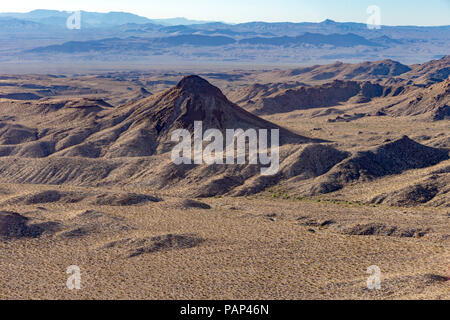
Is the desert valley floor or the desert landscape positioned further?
the desert valley floor

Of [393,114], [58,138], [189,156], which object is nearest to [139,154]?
[189,156]

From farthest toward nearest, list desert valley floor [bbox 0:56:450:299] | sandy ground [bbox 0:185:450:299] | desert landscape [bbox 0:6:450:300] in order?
1. desert valley floor [bbox 0:56:450:299]
2. desert landscape [bbox 0:6:450:300]
3. sandy ground [bbox 0:185:450:299]

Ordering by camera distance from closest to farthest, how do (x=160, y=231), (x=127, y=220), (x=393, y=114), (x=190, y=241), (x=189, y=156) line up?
(x=190, y=241) < (x=160, y=231) < (x=127, y=220) < (x=189, y=156) < (x=393, y=114)

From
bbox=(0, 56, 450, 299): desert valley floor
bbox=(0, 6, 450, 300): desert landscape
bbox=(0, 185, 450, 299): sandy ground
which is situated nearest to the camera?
bbox=(0, 185, 450, 299): sandy ground

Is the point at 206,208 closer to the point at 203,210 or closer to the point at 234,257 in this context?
the point at 203,210

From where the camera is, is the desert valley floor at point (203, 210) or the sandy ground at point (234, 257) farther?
the desert valley floor at point (203, 210)

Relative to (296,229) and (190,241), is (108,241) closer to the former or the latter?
(190,241)

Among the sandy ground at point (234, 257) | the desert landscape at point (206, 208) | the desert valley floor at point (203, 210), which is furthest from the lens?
the desert valley floor at point (203, 210)

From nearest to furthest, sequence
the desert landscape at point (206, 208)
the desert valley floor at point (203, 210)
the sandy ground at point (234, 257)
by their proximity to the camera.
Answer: the sandy ground at point (234, 257)
the desert landscape at point (206, 208)
the desert valley floor at point (203, 210)
